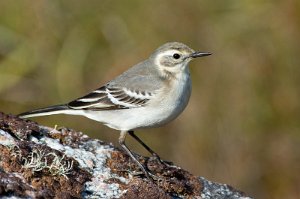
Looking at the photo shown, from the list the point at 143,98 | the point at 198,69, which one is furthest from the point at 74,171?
the point at 198,69

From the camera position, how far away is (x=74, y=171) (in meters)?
5.64

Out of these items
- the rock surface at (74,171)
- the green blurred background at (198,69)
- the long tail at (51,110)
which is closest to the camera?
the rock surface at (74,171)

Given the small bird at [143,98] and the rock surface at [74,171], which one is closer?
the rock surface at [74,171]

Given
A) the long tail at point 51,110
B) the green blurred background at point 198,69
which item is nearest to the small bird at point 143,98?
the long tail at point 51,110

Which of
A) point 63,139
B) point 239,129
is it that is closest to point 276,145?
point 239,129

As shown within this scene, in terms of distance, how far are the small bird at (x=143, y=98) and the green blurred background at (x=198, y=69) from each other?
2325mm

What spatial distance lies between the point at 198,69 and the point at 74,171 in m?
5.28

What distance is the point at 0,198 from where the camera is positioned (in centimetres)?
482

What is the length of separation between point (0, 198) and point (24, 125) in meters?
1.45

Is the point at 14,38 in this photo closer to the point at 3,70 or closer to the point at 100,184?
the point at 3,70

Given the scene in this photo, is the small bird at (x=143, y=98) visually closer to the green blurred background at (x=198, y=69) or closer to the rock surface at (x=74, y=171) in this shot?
the rock surface at (x=74, y=171)

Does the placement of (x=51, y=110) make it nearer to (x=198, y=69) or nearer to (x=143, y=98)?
(x=143, y=98)

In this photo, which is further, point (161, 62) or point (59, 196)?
point (161, 62)

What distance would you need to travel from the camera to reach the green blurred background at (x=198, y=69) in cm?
1041
